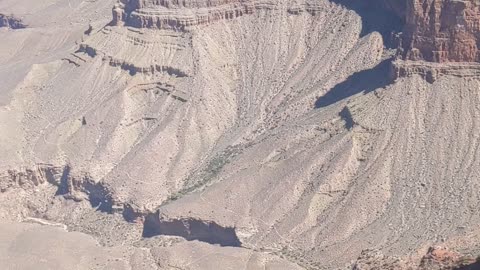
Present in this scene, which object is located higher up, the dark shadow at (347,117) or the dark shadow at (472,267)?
the dark shadow at (472,267)

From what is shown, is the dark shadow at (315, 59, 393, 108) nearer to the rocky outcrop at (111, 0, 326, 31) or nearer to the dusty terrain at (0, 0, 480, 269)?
the dusty terrain at (0, 0, 480, 269)

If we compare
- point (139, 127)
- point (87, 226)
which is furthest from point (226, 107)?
point (87, 226)

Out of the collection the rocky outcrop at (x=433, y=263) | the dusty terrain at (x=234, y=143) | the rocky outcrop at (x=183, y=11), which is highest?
the rocky outcrop at (x=433, y=263)

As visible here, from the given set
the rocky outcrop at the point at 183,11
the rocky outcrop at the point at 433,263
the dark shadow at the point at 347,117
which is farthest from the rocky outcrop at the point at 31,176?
the rocky outcrop at the point at 433,263

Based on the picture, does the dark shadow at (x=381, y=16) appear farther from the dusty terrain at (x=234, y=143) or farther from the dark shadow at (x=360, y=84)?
the dark shadow at (x=360, y=84)

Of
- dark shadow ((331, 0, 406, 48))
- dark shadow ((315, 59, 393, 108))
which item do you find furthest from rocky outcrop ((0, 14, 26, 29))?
dark shadow ((315, 59, 393, 108))

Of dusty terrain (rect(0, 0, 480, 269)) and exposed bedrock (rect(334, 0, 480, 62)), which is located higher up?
exposed bedrock (rect(334, 0, 480, 62))
